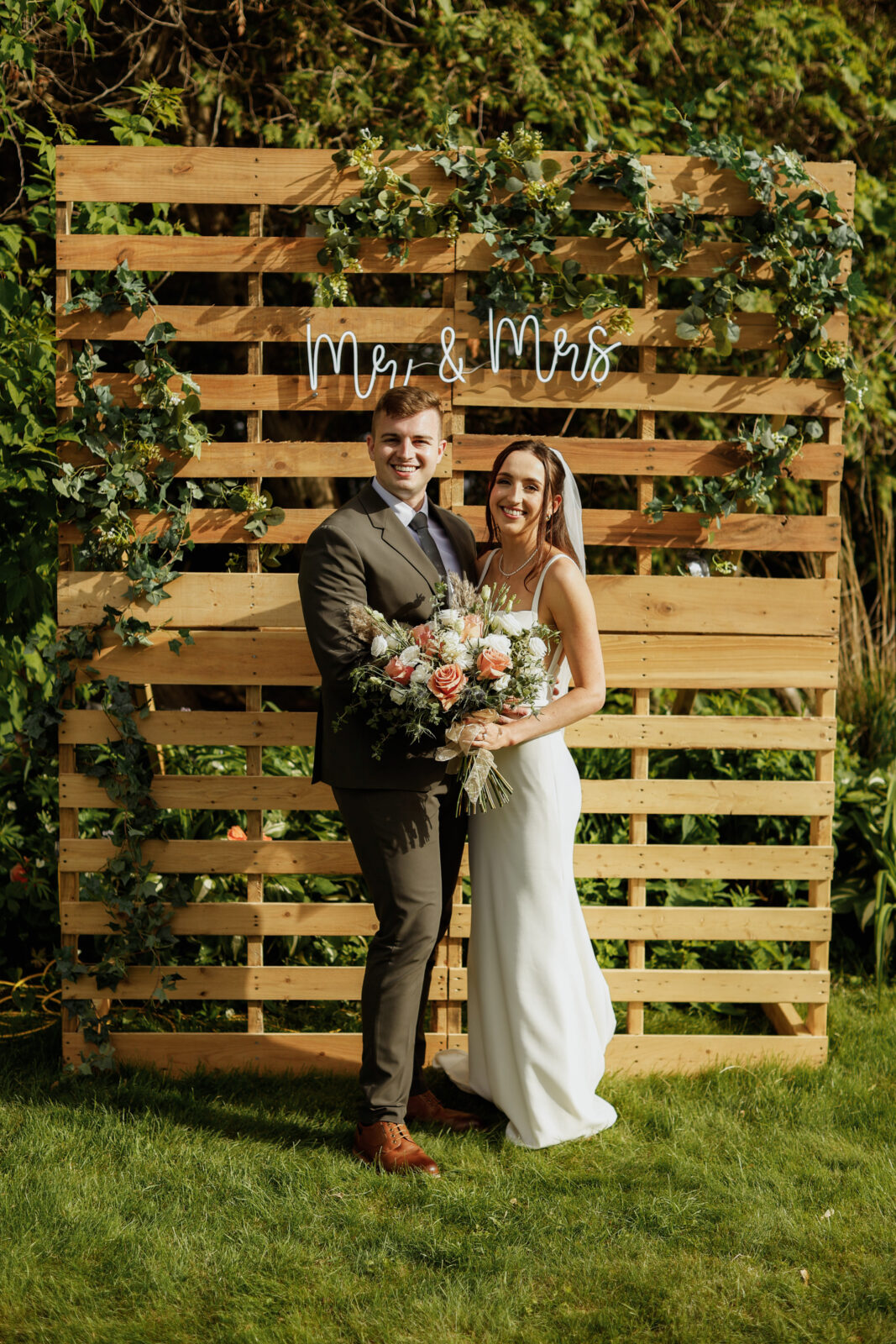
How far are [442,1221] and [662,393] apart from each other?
2.84 m

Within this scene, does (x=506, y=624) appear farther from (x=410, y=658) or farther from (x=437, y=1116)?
(x=437, y=1116)

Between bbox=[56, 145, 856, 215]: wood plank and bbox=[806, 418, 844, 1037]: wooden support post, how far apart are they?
114 cm

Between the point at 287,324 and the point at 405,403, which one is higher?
the point at 287,324

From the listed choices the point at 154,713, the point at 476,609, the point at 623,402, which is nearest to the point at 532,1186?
the point at 476,609

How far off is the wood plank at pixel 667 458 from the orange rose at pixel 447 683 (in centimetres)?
120

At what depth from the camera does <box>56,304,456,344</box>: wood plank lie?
388 cm

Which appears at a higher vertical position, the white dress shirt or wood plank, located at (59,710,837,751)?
the white dress shirt

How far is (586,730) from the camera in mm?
4016

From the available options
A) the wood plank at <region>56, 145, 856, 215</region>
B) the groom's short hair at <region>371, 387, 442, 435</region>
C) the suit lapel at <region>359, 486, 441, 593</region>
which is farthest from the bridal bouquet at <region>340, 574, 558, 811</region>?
the wood plank at <region>56, 145, 856, 215</region>

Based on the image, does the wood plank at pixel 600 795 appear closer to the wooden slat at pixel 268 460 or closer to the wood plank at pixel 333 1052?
the wood plank at pixel 333 1052

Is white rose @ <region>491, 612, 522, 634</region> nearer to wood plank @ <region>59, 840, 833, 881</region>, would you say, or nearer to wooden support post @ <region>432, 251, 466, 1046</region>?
wooden support post @ <region>432, 251, 466, 1046</region>

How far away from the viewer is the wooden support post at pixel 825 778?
407 cm

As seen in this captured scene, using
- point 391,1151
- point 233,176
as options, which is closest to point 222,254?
point 233,176

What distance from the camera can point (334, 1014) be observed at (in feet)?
14.6
